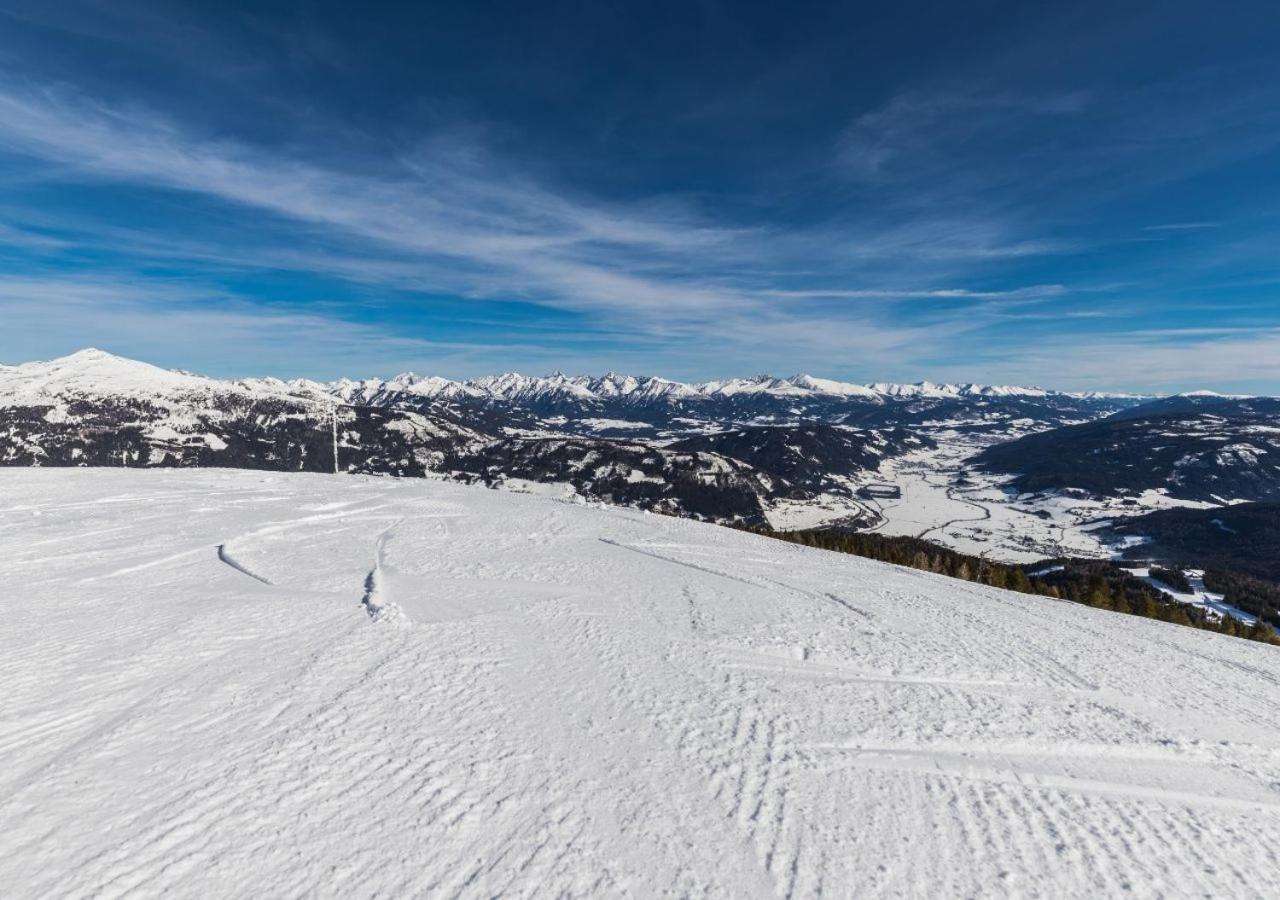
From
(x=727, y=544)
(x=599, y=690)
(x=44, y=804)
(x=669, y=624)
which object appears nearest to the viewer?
(x=44, y=804)

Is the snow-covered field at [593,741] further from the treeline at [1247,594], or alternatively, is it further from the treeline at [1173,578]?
the treeline at [1173,578]

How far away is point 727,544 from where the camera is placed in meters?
26.2

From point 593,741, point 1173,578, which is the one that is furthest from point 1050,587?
Answer: point 1173,578

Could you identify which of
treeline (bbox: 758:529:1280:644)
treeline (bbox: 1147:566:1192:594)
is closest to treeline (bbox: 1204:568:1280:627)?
treeline (bbox: 1147:566:1192:594)

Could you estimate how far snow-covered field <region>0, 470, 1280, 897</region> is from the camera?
596cm

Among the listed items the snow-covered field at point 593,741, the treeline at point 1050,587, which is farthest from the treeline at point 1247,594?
the snow-covered field at point 593,741

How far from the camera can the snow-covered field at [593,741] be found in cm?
596

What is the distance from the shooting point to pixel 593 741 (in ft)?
27.0

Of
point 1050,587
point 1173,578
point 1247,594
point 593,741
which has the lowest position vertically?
point 1247,594

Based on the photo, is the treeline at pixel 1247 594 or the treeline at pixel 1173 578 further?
the treeline at pixel 1173 578

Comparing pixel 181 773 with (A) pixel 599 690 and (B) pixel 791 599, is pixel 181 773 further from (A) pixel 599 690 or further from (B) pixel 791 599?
(B) pixel 791 599

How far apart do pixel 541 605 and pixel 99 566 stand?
13533 millimetres

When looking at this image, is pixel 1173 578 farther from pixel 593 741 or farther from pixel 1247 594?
pixel 593 741

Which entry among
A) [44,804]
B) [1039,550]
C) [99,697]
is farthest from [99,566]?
[1039,550]
